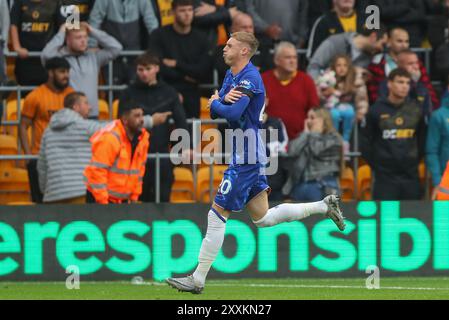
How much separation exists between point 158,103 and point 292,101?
1.71 meters

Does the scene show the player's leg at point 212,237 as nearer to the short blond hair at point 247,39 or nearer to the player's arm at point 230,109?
the player's arm at point 230,109

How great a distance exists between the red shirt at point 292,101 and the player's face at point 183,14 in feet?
4.25

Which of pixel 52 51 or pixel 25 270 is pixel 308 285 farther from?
pixel 52 51

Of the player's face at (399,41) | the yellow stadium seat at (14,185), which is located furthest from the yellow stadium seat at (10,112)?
the player's face at (399,41)

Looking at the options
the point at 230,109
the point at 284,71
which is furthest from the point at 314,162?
the point at 230,109

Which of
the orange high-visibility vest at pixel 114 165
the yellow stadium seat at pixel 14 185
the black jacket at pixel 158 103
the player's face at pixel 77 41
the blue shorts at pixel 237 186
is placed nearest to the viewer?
the blue shorts at pixel 237 186

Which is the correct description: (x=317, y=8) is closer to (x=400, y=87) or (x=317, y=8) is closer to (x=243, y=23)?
(x=243, y=23)

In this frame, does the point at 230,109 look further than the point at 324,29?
No

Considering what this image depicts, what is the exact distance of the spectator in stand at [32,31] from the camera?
16.2 meters

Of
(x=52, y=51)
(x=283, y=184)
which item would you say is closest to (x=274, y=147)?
(x=283, y=184)

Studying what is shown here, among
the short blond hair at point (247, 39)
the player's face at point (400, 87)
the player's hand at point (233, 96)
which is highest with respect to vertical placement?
the short blond hair at point (247, 39)

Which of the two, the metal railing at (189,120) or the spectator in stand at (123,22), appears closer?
the metal railing at (189,120)

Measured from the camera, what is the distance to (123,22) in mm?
16438
